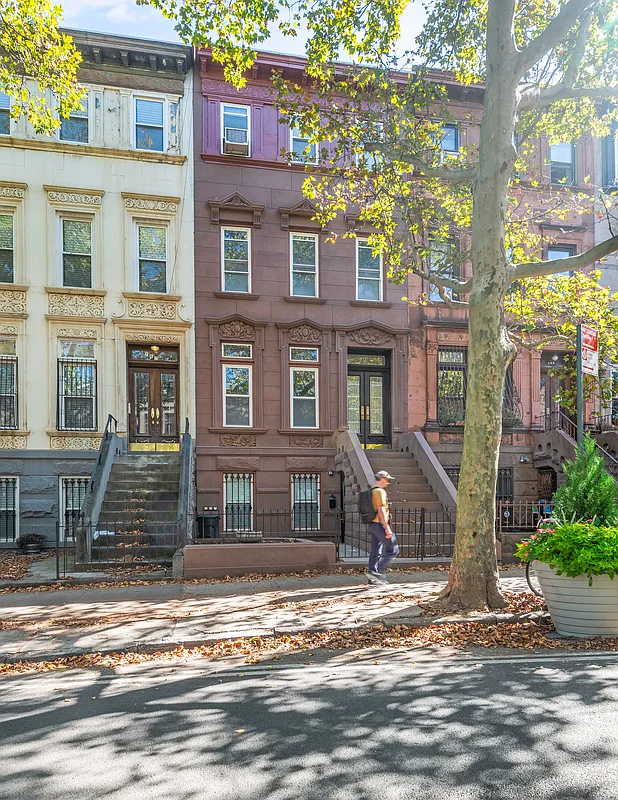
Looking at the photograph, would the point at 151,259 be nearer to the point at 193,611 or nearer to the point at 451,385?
the point at 451,385

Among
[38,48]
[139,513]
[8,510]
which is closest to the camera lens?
[38,48]

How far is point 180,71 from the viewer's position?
1792 centimetres

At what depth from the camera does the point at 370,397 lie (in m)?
19.1

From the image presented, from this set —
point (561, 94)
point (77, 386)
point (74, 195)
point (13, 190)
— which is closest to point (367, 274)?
point (74, 195)

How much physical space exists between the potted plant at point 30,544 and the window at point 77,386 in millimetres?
2903

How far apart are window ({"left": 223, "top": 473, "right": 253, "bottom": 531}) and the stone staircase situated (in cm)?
196

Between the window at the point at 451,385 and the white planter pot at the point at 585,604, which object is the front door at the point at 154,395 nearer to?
the window at the point at 451,385

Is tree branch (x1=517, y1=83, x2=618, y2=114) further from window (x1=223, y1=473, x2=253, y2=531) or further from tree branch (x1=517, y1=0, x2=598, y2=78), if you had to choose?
window (x1=223, y1=473, x2=253, y2=531)

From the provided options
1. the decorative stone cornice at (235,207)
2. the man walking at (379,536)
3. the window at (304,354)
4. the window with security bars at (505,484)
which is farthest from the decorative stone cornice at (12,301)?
the window with security bars at (505,484)

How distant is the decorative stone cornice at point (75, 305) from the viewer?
16875mm

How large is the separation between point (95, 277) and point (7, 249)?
2387 mm

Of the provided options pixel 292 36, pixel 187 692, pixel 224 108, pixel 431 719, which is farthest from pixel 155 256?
pixel 431 719

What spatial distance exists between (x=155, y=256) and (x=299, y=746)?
614 inches

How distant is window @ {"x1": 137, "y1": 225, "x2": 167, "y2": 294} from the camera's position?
58.0 ft
